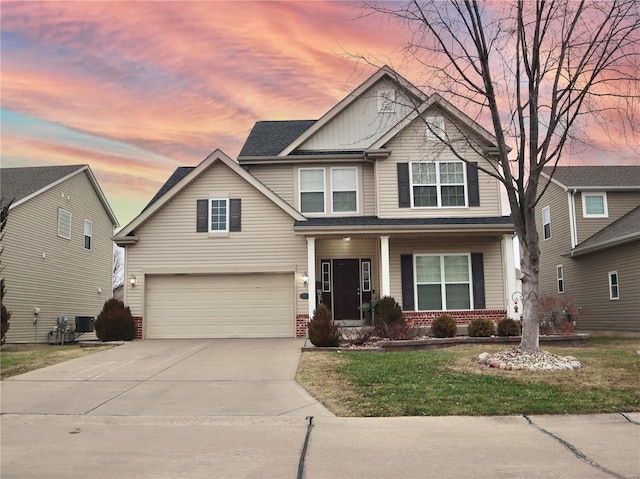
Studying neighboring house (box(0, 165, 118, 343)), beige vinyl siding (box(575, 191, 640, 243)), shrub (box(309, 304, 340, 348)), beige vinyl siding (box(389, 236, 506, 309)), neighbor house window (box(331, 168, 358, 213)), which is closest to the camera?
shrub (box(309, 304, 340, 348))

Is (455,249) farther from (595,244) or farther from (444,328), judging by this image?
(595,244)

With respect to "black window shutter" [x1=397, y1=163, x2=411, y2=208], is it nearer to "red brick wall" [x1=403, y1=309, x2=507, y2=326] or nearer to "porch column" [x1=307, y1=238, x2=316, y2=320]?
"porch column" [x1=307, y1=238, x2=316, y2=320]

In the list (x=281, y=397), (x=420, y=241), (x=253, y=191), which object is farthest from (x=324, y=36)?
(x=281, y=397)

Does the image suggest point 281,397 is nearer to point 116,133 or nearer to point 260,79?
point 260,79

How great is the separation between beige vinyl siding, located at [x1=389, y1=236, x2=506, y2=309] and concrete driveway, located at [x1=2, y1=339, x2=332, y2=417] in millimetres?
5189

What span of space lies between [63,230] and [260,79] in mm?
12426

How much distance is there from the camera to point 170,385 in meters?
9.92

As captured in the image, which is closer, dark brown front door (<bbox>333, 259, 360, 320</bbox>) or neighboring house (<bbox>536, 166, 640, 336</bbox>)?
dark brown front door (<bbox>333, 259, 360, 320</bbox>)

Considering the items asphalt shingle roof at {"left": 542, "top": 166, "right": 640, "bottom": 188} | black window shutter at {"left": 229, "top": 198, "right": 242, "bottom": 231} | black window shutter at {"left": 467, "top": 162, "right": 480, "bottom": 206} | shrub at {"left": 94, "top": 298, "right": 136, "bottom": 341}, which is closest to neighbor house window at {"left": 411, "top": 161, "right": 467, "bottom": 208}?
black window shutter at {"left": 467, "top": 162, "right": 480, "bottom": 206}

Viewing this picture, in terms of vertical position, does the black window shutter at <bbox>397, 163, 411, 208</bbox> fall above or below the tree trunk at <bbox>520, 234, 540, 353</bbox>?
above

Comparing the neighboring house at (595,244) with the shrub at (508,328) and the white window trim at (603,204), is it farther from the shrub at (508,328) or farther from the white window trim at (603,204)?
the shrub at (508,328)

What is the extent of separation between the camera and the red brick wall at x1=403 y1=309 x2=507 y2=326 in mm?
17453

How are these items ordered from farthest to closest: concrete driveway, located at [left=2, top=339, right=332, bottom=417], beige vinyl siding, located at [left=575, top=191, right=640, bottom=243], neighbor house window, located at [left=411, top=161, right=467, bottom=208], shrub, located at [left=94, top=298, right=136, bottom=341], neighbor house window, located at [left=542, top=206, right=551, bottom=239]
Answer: neighbor house window, located at [left=542, top=206, right=551, bottom=239], beige vinyl siding, located at [left=575, top=191, right=640, bottom=243], neighbor house window, located at [left=411, top=161, right=467, bottom=208], shrub, located at [left=94, top=298, right=136, bottom=341], concrete driveway, located at [left=2, top=339, right=332, bottom=417]

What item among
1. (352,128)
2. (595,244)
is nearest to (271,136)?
(352,128)
